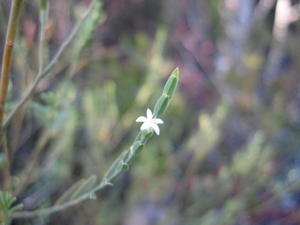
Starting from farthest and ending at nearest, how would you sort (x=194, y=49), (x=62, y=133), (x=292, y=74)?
(x=194, y=49), (x=292, y=74), (x=62, y=133)

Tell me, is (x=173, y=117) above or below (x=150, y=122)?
above

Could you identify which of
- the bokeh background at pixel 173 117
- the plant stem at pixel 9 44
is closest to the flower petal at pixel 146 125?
the plant stem at pixel 9 44

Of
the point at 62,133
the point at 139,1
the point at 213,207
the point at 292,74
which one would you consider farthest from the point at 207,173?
the point at 139,1

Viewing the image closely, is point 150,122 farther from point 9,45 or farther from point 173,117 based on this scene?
point 173,117

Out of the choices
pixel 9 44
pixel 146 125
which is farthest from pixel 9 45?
pixel 146 125

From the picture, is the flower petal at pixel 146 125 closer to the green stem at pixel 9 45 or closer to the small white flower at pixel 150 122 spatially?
the small white flower at pixel 150 122

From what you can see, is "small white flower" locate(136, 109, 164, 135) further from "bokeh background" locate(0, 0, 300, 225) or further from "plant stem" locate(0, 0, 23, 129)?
"bokeh background" locate(0, 0, 300, 225)

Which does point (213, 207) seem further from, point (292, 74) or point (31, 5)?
point (31, 5)

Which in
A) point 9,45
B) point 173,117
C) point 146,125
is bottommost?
point 146,125
